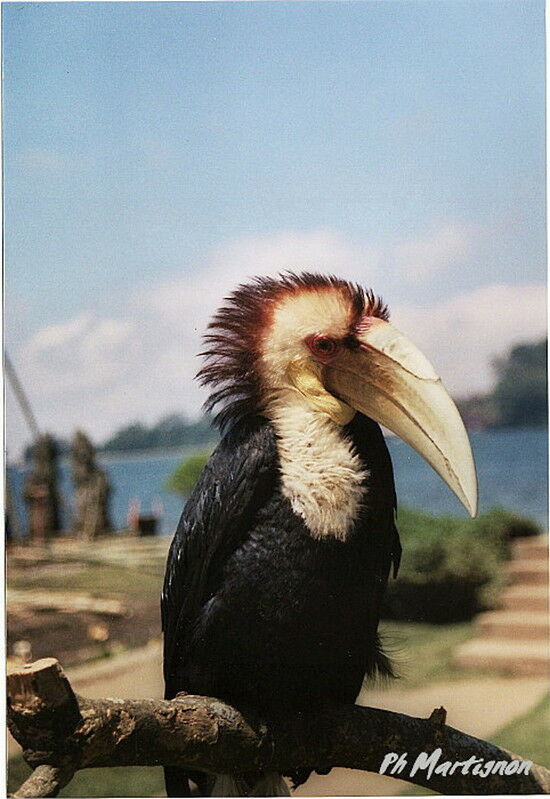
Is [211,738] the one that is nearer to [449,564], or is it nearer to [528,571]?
[449,564]

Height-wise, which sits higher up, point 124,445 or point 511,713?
point 124,445

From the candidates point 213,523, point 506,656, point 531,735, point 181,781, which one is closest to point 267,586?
point 213,523

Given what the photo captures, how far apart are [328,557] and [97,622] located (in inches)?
22.4

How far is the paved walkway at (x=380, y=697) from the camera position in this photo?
1852 mm

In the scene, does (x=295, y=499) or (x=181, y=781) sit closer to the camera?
(x=295, y=499)

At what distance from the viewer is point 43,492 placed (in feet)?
6.35

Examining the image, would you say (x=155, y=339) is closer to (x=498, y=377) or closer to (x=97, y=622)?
(x=97, y=622)

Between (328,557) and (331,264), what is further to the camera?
(331,264)

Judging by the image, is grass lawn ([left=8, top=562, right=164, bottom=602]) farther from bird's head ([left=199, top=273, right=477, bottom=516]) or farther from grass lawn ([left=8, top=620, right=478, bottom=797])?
bird's head ([left=199, top=273, right=477, bottom=516])

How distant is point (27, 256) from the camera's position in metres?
1.92

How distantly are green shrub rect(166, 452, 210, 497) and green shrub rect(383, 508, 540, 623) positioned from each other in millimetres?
437

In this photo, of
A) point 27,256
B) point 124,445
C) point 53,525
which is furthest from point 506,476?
point 27,256

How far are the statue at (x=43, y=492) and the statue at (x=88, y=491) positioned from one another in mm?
45

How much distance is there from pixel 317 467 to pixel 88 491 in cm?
54
